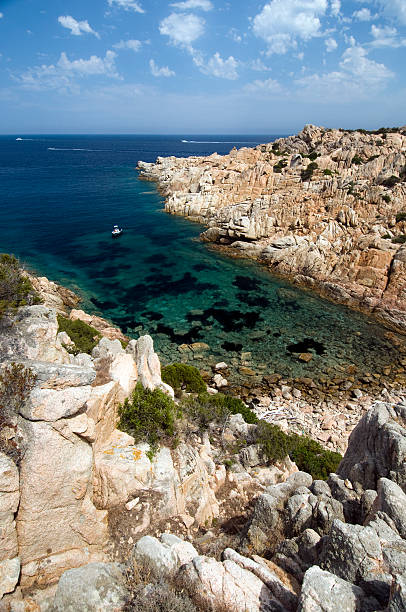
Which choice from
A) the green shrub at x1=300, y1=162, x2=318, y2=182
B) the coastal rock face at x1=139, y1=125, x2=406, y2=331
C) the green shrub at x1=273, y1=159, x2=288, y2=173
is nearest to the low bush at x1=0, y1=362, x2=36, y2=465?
the coastal rock face at x1=139, y1=125, x2=406, y2=331

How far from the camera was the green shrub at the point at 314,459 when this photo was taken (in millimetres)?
13930

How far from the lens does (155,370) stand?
48.7 feet

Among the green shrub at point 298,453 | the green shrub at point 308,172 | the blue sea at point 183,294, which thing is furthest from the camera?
the green shrub at point 308,172

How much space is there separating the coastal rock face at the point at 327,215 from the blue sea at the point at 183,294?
3.53m

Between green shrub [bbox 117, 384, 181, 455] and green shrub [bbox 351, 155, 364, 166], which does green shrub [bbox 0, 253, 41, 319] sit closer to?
green shrub [bbox 117, 384, 181, 455]

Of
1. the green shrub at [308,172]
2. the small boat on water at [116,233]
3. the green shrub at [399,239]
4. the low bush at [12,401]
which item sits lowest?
the small boat on water at [116,233]

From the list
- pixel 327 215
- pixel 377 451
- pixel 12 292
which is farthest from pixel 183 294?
pixel 377 451

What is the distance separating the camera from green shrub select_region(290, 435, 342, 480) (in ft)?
45.7

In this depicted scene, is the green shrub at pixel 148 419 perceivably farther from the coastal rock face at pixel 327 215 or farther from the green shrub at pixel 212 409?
the coastal rock face at pixel 327 215

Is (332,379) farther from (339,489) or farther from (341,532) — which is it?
(341,532)

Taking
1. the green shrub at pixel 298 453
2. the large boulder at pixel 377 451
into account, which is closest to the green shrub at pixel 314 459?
the green shrub at pixel 298 453

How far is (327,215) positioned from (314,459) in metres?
40.1

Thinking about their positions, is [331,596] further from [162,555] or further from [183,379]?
[183,379]

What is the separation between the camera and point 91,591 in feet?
19.6
